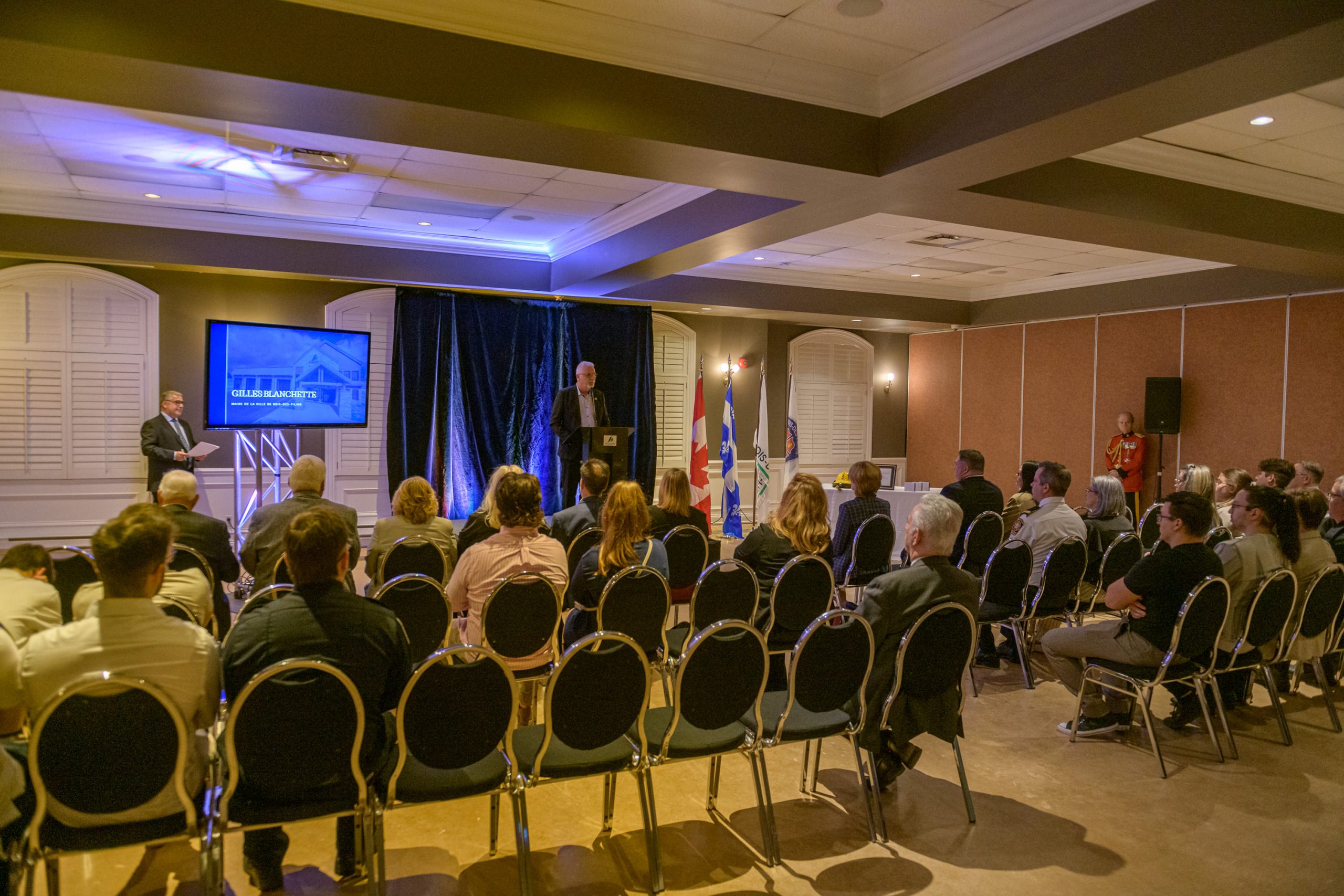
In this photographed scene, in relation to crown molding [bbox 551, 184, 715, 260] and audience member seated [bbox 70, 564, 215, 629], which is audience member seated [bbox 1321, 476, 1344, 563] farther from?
audience member seated [bbox 70, 564, 215, 629]

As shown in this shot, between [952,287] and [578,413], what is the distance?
567 centimetres

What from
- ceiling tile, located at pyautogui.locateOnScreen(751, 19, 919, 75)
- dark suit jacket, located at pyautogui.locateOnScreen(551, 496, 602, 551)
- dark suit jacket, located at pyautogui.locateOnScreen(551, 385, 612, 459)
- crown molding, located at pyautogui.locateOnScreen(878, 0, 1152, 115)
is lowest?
dark suit jacket, located at pyautogui.locateOnScreen(551, 496, 602, 551)

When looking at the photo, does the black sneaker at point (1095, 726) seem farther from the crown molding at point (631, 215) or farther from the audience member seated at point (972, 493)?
the crown molding at point (631, 215)

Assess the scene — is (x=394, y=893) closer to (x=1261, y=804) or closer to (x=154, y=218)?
(x=1261, y=804)

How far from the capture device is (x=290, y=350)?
771 cm

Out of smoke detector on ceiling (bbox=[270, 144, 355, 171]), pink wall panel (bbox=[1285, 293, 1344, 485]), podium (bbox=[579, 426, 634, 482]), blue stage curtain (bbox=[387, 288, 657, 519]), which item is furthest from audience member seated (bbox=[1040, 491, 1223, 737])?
blue stage curtain (bbox=[387, 288, 657, 519])

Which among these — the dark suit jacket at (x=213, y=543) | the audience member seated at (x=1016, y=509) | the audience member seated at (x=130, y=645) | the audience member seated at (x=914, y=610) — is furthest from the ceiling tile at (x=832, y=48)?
the dark suit jacket at (x=213, y=543)

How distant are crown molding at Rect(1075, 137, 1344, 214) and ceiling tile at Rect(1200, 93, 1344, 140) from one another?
39 centimetres

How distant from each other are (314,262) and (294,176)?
76.8 inches

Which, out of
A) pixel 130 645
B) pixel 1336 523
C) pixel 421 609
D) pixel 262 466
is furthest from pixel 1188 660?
pixel 262 466

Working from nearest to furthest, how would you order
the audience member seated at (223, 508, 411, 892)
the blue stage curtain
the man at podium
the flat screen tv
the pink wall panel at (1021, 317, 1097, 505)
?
the audience member seated at (223, 508, 411, 892) < the flat screen tv < the man at podium < the blue stage curtain < the pink wall panel at (1021, 317, 1097, 505)

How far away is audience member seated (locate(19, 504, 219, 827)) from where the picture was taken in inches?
84.4

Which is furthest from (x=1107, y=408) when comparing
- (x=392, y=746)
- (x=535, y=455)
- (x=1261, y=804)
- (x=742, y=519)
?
(x=392, y=746)

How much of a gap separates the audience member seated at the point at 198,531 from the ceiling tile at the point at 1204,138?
17.8 feet
